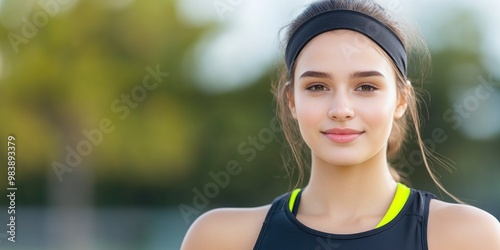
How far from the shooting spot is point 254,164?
21297mm

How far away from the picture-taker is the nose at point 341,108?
9.11 feet

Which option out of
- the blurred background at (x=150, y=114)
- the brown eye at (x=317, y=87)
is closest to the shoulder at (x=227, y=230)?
the brown eye at (x=317, y=87)

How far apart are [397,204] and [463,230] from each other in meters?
0.27

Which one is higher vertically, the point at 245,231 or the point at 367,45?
the point at 367,45

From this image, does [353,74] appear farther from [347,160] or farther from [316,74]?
[347,160]

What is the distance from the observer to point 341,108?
2777 millimetres

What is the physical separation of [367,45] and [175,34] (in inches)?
906

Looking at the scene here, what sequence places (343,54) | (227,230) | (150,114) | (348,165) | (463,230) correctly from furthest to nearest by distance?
(150,114) < (227,230) < (348,165) < (343,54) < (463,230)

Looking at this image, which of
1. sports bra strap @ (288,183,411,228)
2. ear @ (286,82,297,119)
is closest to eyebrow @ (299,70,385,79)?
ear @ (286,82,297,119)

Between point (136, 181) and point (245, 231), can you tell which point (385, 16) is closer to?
point (245, 231)

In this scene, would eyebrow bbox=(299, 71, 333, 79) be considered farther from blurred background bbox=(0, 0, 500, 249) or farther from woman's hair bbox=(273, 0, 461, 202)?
blurred background bbox=(0, 0, 500, 249)

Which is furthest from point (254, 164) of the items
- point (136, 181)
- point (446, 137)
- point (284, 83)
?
point (284, 83)

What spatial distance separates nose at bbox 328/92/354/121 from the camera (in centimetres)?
278

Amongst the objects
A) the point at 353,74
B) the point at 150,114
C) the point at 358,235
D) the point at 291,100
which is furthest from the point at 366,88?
the point at 150,114
